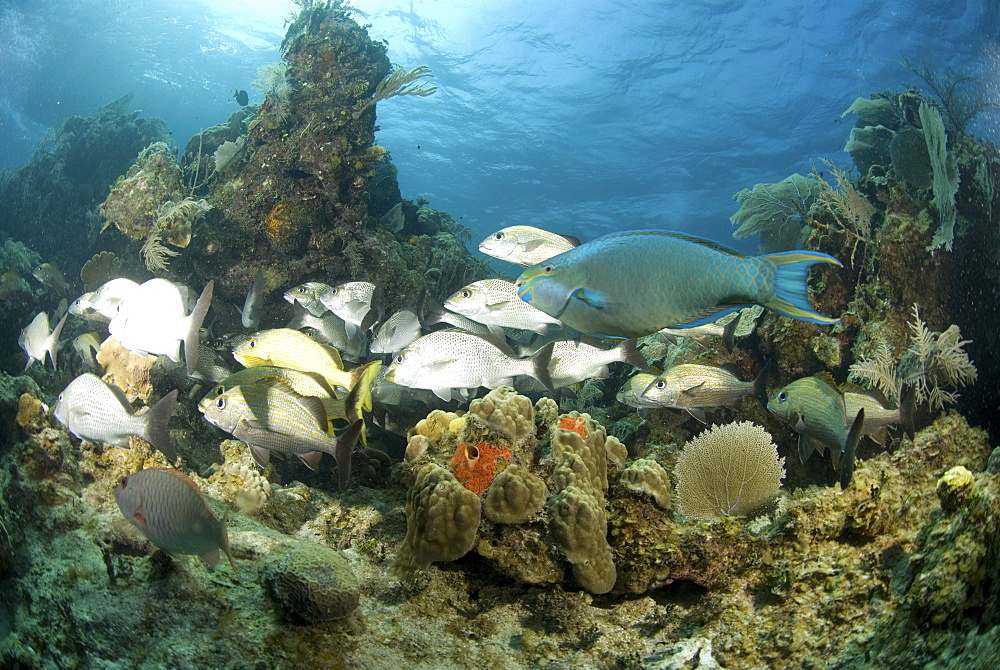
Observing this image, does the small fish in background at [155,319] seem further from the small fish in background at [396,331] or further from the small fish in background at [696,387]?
the small fish in background at [696,387]

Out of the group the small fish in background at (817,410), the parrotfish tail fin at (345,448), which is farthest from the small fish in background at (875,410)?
the parrotfish tail fin at (345,448)

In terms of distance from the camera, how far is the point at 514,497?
273cm

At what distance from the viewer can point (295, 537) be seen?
337 centimetres

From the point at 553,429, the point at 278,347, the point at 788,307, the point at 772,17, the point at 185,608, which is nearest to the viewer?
the point at 788,307

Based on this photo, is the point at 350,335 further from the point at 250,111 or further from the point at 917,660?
the point at 250,111

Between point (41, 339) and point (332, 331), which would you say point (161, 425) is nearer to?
point (332, 331)

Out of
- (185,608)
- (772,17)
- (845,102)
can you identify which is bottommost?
(185,608)

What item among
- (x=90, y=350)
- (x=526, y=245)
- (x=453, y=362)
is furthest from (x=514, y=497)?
(x=90, y=350)

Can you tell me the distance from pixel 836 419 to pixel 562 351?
2.37 metres

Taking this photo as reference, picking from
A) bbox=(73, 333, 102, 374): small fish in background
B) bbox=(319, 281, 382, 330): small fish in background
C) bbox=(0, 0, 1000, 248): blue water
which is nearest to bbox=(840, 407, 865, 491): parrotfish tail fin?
bbox=(319, 281, 382, 330): small fish in background

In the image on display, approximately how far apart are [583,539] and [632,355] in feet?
5.91

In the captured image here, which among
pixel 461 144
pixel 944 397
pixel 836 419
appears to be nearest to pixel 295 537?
pixel 836 419

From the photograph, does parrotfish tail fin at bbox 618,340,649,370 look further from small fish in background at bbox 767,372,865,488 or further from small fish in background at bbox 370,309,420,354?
small fish in background at bbox 370,309,420,354

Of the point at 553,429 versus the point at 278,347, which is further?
the point at 278,347
